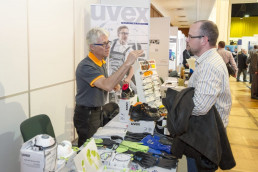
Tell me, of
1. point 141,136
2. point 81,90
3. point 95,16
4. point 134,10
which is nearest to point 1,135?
point 81,90

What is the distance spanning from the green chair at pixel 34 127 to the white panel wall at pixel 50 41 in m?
0.70

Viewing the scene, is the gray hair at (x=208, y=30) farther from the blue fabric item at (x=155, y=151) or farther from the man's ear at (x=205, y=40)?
the blue fabric item at (x=155, y=151)

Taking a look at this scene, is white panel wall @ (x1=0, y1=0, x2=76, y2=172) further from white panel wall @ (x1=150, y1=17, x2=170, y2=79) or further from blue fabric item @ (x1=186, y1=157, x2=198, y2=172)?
white panel wall @ (x1=150, y1=17, x2=170, y2=79)

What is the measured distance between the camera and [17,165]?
2420 millimetres

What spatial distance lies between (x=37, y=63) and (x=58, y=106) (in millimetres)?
726

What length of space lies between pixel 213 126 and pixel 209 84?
26 cm

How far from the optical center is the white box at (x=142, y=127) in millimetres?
1995

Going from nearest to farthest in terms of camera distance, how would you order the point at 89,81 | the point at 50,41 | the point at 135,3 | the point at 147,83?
1. the point at 89,81
2. the point at 147,83
3. the point at 50,41
4. the point at 135,3

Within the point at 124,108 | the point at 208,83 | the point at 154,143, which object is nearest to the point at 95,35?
the point at 124,108

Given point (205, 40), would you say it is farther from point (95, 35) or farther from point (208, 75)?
point (95, 35)

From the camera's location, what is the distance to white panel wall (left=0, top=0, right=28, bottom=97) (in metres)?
2.14

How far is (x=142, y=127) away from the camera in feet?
6.63

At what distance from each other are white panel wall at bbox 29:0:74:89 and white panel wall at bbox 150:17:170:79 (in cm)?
370

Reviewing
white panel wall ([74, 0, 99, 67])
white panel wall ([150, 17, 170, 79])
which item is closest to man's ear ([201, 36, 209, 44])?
white panel wall ([74, 0, 99, 67])
